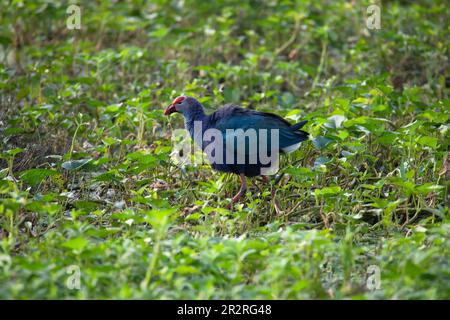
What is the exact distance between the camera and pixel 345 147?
584 centimetres

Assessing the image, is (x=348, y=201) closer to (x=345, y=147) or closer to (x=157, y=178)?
→ (x=345, y=147)

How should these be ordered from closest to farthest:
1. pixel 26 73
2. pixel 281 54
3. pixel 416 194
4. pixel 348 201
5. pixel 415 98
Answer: pixel 416 194 → pixel 348 201 → pixel 415 98 → pixel 26 73 → pixel 281 54

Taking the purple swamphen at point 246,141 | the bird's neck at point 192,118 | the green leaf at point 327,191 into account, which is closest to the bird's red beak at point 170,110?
the bird's neck at point 192,118

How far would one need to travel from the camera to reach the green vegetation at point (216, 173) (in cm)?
403

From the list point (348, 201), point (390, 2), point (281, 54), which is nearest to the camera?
point (348, 201)

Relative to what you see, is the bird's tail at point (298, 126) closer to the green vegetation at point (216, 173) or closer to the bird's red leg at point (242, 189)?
the green vegetation at point (216, 173)

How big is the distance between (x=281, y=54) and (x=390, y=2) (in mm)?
2396

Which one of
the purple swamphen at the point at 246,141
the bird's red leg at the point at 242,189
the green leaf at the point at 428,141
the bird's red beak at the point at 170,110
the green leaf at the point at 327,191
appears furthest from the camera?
the bird's red beak at the point at 170,110

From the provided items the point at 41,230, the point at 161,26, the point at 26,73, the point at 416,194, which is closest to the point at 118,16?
the point at 161,26

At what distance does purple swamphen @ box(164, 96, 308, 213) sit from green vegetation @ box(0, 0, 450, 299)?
7.7 inches

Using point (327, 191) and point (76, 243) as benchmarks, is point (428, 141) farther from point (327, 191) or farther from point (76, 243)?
point (76, 243)

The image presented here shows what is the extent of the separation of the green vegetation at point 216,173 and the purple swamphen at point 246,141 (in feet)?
0.64

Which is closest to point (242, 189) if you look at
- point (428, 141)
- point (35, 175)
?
point (428, 141)

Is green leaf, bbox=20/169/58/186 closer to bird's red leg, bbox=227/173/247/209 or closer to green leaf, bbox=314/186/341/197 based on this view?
bird's red leg, bbox=227/173/247/209
